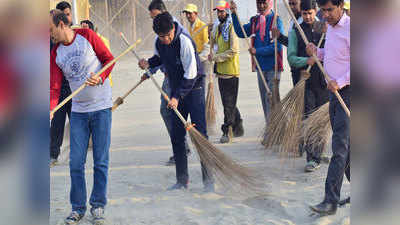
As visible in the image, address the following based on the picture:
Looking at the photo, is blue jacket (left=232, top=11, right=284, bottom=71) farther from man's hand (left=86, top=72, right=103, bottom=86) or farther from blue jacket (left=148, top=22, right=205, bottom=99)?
man's hand (left=86, top=72, right=103, bottom=86)

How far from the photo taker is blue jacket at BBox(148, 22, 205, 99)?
450 cm

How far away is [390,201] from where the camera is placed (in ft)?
4.51

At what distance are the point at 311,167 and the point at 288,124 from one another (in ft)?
1.67

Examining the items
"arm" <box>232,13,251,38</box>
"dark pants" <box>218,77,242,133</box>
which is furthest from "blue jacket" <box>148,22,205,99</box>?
"arm" <box>232,13,251,38</box>

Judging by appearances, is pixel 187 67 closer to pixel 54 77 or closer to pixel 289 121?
pixel 54 77

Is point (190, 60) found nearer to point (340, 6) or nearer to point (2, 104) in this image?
point (340, 6)

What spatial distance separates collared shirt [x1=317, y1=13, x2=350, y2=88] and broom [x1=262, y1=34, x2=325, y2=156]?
1.42 m

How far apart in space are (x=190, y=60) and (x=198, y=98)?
0.41 metres

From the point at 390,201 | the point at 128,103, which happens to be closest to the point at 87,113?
the point at 390,201

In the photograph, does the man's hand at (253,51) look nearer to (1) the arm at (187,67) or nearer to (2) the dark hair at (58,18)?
(1) the arm at (187,67)

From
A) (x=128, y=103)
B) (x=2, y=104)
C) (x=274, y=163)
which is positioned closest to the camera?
(x=2, y=104)

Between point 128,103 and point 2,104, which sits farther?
point 128,103

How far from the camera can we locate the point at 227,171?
4.60m

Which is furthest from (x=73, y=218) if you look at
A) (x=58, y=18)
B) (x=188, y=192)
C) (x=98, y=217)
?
(x=58, y=18)
